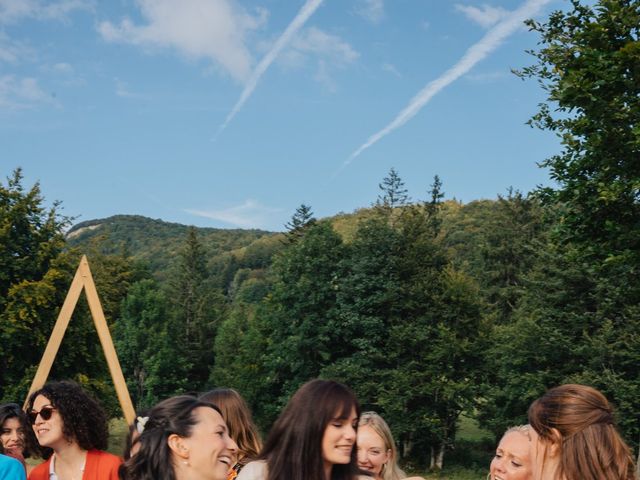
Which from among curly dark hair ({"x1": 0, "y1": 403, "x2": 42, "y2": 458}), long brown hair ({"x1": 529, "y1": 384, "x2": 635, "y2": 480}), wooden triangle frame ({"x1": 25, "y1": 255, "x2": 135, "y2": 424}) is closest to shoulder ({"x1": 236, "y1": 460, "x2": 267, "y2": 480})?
long brown hair ({"x1": 529, "y1": 384, "x2": 635, "y2": 480})

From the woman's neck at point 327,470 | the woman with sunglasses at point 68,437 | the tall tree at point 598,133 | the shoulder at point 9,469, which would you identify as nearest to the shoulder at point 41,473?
the woman with sunglasses at point 68,437

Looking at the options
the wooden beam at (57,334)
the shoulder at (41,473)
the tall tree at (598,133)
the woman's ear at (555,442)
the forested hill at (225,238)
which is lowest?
the shoulder at (41,473)

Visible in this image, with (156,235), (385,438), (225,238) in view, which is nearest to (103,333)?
(385,438)

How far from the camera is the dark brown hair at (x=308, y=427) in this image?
11.5 feet

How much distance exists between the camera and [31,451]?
552 centimetres

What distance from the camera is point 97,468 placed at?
4.40 m

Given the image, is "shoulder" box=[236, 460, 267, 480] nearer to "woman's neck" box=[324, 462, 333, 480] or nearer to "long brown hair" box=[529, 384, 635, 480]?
"woman's neck" box=[324, 462, 333, 480]

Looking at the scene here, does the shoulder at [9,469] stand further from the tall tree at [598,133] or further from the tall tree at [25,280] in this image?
the tall tree at [25,280]

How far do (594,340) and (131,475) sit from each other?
94.5ft

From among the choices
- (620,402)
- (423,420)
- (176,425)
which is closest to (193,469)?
(176,425)

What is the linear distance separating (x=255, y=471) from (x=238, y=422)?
1.23 m

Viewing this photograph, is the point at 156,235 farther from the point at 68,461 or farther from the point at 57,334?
the point at 68,461

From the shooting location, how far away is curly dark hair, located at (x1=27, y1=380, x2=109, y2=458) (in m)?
4.44

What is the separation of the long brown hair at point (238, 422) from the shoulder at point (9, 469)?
1.51 metres
